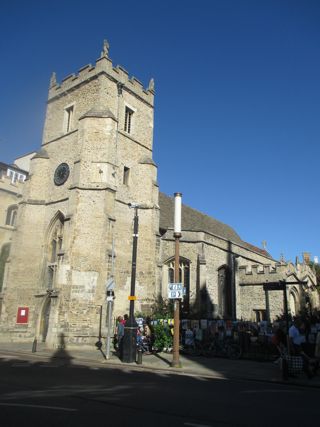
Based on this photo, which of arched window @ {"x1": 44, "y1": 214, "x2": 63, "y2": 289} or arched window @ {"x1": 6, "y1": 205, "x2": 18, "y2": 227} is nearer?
arched window @ {"x1": 44, "y1": 214, "x2": 63, "y2": 289}

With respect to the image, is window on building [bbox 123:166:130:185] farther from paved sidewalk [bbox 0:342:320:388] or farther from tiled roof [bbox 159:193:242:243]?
paved sidewalk [bbox 0:342:320:388]

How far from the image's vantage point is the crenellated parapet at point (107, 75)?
25.2m

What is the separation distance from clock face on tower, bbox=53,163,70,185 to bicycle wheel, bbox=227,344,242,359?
14.0 m

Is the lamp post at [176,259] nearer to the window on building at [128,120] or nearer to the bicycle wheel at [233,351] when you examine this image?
the bicycle wheel at [233,351]

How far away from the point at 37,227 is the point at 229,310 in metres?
14.6

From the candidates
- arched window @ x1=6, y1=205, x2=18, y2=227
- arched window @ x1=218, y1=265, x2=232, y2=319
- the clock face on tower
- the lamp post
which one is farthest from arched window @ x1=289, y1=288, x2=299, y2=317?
arched window @ x1=6, y1=205, x2=18, y2=227

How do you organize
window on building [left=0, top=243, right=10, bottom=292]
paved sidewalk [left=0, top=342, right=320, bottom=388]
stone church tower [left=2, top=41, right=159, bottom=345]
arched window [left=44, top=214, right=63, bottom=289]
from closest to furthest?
paved sidewalk [left=0, top=342, right=320, bottom=388] → stone church tower [left=2, top=41, right=159, bottom=345] → arched window [left=44, top=214, right=63, bottom=289] → window on building [left=0, top=243, right=10, bottom=292]

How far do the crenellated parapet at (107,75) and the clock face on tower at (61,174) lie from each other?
19.9 feet

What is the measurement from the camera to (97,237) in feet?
69.8

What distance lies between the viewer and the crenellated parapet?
25.2m

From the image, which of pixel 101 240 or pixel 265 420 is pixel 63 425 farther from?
pixel 101 240

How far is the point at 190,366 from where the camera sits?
13.3 m

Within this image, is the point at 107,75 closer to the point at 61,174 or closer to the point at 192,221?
the point at 61,174

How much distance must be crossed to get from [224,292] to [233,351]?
38.9 ft
